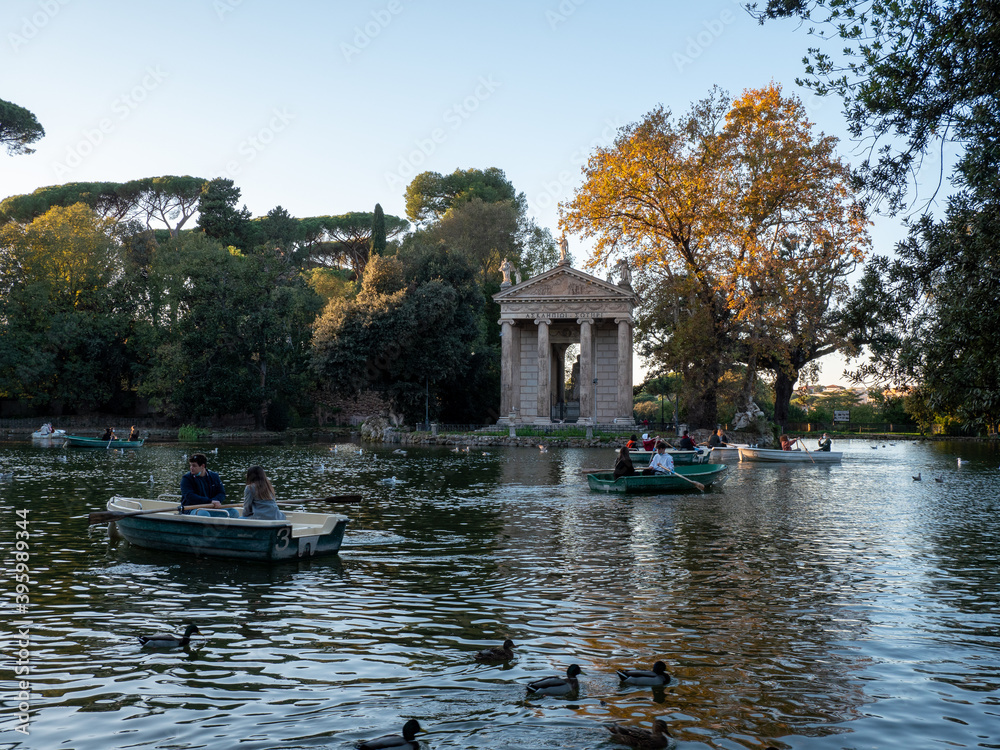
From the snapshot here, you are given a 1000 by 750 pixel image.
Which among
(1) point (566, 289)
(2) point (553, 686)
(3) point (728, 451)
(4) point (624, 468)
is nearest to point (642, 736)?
(2) point (553, 686)

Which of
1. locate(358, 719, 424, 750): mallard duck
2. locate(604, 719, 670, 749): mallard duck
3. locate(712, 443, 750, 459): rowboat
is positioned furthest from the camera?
locate(712, 443, 750, 459): rowboat

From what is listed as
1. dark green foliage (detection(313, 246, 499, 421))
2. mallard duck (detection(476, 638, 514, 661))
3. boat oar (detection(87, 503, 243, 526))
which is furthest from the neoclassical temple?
mallard duck (detection(476, 638, 514, 661))

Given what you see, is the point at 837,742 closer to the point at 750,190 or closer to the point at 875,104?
the point at 875,104

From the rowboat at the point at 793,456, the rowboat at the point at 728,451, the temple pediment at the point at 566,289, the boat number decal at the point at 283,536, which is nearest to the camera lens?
the boat number decal at the point at 283,536

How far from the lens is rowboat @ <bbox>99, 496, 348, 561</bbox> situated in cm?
1391

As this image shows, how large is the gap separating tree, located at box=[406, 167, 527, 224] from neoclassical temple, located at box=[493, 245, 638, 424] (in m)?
35.0

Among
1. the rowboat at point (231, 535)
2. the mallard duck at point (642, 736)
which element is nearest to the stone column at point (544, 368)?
the rowboat at point (231, 535)

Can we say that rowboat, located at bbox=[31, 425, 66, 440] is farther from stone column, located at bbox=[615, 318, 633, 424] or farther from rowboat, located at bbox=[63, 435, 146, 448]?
stone column, located at bbox=[615, 318, 633, 424]

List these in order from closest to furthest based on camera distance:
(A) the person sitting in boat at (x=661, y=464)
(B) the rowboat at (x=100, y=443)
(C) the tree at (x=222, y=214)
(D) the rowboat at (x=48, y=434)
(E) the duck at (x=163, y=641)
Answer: (E) the duck at (x=163, y=641) < (A) the person sitting in boat at (x=661, y=464) < (B) the rowboat at (x=100, y=443) < (D) the rowboat at (x=48, y=434) < (C) the tree at (x=222, y=214)

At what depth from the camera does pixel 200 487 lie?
51.8 feet

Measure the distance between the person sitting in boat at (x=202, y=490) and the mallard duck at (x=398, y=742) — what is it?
9230mm

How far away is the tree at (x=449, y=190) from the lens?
102m

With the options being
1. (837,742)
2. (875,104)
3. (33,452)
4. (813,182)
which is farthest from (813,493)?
(33,452)

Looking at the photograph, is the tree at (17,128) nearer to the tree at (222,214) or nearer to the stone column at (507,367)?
the tree at (222,214)
